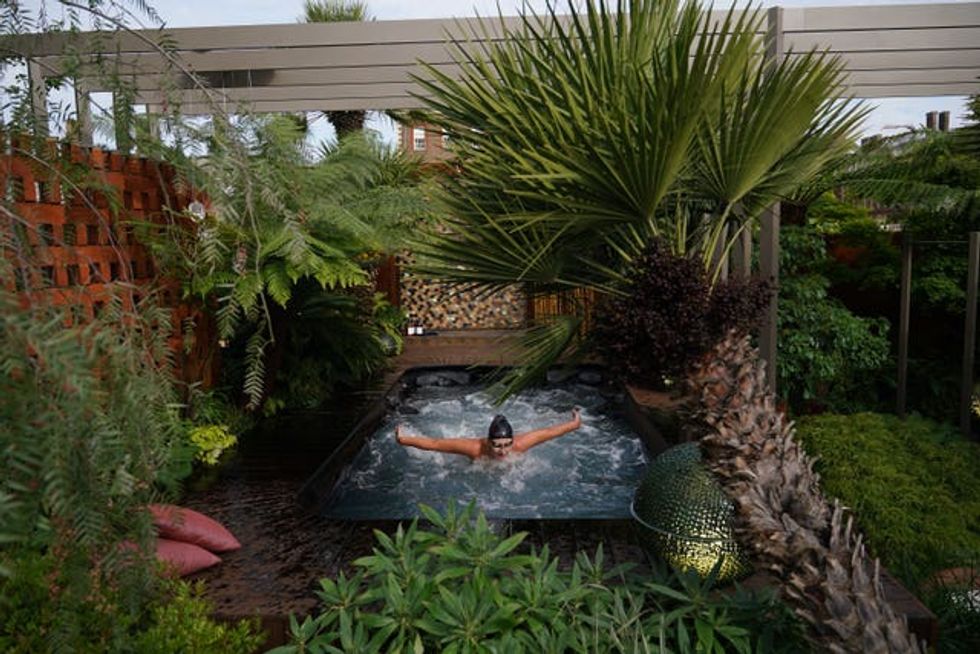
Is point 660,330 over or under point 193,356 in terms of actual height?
over

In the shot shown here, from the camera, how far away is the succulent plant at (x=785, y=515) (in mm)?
2033

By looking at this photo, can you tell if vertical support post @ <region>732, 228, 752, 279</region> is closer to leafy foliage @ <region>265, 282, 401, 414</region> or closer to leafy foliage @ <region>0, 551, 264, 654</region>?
leafy foliage @ <region>0, 551, 264, 654</region>

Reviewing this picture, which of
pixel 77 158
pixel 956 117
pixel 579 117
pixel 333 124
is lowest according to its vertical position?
pixel 77 158

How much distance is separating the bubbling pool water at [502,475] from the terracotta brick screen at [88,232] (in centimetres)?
174

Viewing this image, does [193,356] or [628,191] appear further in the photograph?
[193,356]

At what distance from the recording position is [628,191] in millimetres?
3154

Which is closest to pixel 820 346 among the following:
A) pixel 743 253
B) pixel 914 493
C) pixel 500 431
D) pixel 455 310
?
pixel 743 253

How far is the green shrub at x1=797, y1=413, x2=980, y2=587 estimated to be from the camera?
385 centimetres

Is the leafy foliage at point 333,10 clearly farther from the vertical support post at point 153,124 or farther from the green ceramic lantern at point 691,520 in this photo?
the green ceramic lantern at point 691,520

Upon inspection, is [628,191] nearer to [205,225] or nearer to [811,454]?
[205,225]

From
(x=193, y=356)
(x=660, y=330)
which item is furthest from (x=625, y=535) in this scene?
(x=193, y=356)

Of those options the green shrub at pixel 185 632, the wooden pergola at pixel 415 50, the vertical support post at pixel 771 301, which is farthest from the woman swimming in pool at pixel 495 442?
the green shrub at pixel 185 632

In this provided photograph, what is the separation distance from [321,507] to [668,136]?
137 inches

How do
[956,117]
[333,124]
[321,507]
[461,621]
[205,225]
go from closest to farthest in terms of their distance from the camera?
1. [205,225]
2. [461,621]
3. [321,507]
4. [956,117]
5. [333,124]
